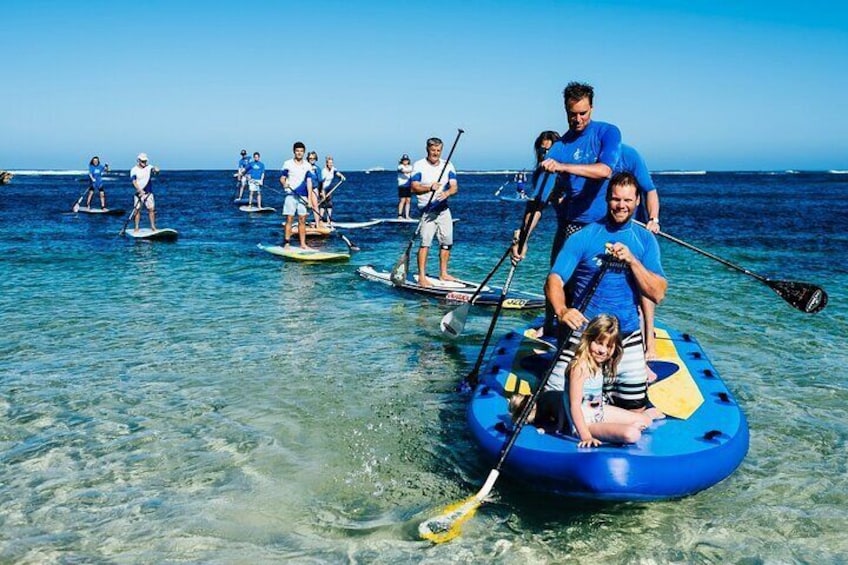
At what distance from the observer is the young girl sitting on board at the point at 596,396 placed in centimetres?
477

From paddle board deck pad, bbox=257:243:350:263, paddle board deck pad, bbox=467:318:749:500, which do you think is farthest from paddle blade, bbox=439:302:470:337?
paddle board deck pad, bbox=257:243:350:263

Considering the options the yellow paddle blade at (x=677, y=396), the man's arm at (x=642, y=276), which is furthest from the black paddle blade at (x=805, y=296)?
the man's arm at (x=642, y=276)

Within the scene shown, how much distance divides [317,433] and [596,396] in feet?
8.65

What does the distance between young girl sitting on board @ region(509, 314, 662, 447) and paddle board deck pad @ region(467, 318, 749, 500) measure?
0.08m

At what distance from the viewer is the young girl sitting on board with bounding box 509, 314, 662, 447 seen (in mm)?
4766

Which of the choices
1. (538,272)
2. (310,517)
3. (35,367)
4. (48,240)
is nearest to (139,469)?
(310,517)

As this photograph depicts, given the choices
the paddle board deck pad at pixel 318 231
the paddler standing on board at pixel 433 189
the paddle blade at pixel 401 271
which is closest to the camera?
the paddler standing on board at pixel 433 189

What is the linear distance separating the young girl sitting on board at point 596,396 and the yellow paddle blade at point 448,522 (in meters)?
0.81

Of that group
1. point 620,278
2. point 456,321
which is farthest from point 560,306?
point 456,321

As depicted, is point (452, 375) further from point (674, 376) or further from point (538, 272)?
point (538, 272)

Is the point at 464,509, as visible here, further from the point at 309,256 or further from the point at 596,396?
the point at 309,256

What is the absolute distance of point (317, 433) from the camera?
254 inches

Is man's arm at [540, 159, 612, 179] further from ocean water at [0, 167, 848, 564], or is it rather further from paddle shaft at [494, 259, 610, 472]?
ocean water at [0, 167, 848, 564]

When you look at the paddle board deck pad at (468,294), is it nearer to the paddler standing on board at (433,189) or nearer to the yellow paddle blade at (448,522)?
the paddler standing on board at (433,189)
